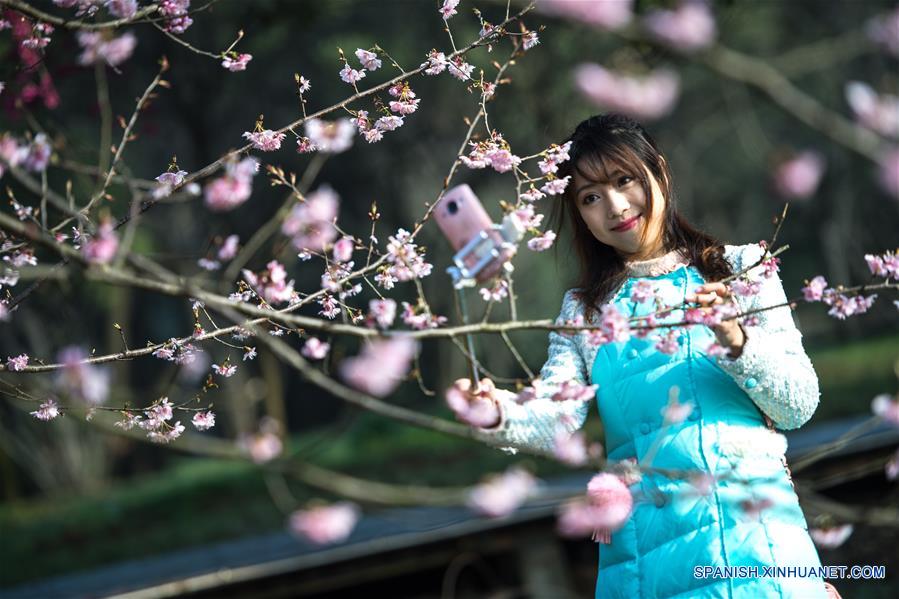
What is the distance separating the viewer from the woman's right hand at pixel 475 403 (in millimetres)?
2055

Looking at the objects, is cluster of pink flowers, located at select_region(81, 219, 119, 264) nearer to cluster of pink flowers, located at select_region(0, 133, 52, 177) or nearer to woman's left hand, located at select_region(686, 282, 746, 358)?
cluster of pink flowers, located at select_region(0, 133, 52, 177)

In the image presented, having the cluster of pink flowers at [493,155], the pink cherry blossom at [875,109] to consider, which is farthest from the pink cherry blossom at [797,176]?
the cluster of pink flowers at [493,155]

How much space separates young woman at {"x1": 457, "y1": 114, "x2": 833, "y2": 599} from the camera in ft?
6.74

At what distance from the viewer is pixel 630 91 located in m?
1.70

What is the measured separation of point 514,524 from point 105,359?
2.86 metres

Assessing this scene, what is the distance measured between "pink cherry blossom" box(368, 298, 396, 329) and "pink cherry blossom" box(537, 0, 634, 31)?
1.99 feet

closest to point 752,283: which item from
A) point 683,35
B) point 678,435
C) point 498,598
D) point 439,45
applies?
point 678,435

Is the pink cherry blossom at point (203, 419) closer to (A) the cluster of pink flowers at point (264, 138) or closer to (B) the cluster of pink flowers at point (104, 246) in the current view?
(A) the cluster of pink flowers at point (264, 138)

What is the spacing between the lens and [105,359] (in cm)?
226

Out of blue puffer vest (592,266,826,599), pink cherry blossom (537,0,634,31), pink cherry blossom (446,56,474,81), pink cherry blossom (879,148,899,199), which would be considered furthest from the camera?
pink cherry blossom (446,56,474,81)

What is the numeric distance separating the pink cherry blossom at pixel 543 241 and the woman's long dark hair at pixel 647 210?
160 mm

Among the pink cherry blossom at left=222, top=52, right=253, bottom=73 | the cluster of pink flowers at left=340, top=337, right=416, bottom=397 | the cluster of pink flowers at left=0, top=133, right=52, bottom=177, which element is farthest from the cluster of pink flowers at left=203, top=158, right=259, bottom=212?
the pink cherry blossom at left=222, top=52, right=253, bottom=73

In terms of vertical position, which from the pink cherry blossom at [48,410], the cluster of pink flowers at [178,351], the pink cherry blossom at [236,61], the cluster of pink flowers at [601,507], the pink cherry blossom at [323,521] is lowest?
the pink cherry blossom at [323,521]

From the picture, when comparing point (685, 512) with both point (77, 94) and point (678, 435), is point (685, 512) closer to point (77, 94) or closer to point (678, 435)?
point (678, 435)
